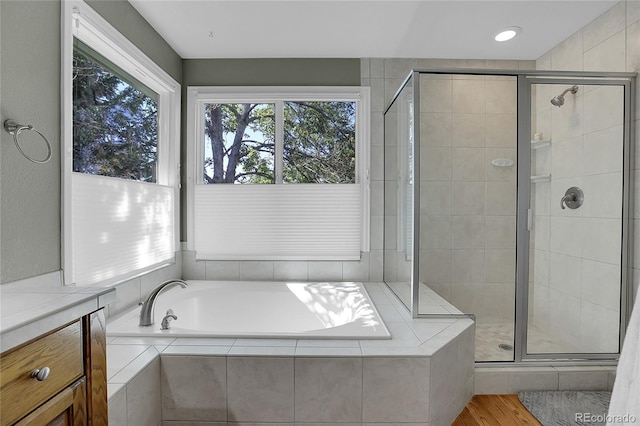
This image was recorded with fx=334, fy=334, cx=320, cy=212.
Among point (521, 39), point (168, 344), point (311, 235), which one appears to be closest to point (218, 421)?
point (168, 344)

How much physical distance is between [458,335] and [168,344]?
1485mm

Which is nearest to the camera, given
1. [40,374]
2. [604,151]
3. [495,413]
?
[40,374]

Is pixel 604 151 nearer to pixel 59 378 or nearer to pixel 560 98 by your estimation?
pixel 560 98

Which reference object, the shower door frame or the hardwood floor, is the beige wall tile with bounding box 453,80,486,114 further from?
the hardwood floor

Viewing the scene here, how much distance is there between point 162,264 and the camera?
2588 millimetres

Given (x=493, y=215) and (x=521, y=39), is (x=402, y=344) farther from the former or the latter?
(x=521, y=39)

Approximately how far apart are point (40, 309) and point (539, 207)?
2397 mm

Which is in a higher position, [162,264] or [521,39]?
[521,39]

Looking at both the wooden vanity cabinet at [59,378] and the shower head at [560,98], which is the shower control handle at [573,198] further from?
the wooden vanity cabinet at [59,378]

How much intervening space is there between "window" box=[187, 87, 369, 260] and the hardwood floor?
1.35 metres

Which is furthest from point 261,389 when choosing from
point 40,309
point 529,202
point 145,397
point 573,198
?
point 573,198

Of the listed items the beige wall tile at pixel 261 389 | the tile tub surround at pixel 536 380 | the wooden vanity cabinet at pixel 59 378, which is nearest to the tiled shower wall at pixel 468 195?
the tile tub surround at pixel 536 380

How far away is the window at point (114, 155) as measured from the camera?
5.40 ft

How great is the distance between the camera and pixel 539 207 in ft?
6.77
